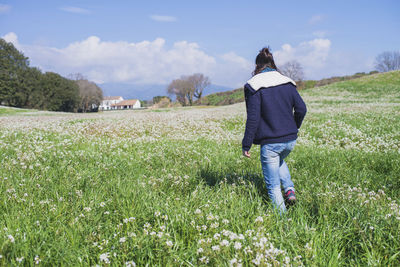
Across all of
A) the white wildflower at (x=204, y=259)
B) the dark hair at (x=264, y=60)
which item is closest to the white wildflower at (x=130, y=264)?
the white wildflower at (x=204, y=259)

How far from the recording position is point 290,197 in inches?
179

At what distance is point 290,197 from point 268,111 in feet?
5.24

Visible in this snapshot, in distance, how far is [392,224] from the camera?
328 cm

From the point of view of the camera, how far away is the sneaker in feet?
14.9

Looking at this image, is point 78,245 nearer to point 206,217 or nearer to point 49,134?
point 206,217

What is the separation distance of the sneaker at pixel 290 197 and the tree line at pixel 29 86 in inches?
2639

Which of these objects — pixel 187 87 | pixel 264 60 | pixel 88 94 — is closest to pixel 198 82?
pixel 187 87

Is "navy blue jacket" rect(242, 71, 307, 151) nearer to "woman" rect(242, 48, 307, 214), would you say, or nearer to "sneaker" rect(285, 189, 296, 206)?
"woman" rect(242, 48, 307, 214)

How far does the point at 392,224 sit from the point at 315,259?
1.39 meters

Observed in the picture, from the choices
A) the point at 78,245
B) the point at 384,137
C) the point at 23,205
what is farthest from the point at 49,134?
the point at 384,137

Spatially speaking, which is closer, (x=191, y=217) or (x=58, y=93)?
(x=191, y=217)

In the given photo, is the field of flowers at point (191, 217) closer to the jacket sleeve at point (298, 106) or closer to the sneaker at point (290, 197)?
the sneaker at point (290, 197)

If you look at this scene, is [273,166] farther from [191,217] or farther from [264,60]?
[264,60]

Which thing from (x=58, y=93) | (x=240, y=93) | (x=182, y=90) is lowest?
(x=240, y=93)
